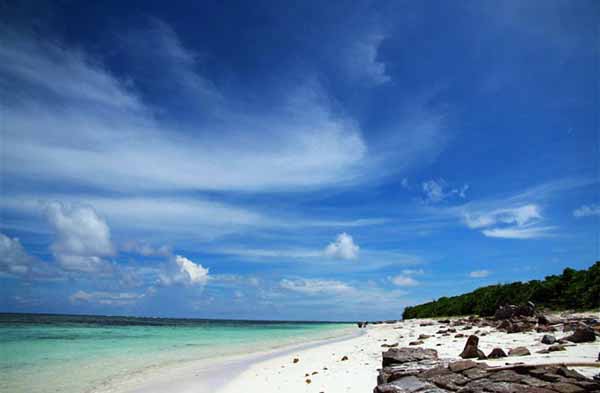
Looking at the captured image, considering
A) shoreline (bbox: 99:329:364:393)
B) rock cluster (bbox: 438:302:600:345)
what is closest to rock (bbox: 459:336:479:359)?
rock cluster (bbox: 438:302:600:345)

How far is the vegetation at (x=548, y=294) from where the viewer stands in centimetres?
3091

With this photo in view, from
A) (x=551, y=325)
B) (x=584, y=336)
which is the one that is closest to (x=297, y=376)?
(x=584, y=336)

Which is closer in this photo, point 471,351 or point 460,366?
point 460,366

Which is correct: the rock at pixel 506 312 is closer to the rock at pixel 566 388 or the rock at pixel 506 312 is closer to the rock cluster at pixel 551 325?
the rock cluster at pixel 551 325

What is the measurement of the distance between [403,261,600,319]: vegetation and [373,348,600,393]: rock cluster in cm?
2918

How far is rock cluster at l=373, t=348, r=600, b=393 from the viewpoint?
5.78 m

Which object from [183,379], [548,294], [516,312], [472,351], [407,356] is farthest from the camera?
[548,294]

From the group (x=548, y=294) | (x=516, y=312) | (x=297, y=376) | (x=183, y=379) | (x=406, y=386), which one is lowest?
(x=183, y=379)

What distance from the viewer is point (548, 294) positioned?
119 ft

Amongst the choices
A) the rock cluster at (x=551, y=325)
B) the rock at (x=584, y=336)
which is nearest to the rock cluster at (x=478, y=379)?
the rock at (x=584, y=336)

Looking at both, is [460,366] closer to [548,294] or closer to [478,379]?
[478,379]

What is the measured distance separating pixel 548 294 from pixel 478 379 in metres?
37.3

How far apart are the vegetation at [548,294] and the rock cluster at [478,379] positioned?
29177 millimetres

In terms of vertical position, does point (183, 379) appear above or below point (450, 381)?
below
